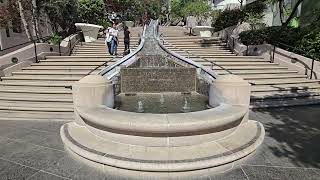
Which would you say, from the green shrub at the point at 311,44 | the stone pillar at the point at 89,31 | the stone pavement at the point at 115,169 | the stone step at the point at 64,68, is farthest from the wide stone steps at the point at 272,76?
the stone pillar at the point at 89,31

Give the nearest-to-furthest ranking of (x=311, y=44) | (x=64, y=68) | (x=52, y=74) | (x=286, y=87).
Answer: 1. (x=286, y=87)
2. (x=52, y=74)
3. (x=64, y=68)
4. (x=311, y=44)

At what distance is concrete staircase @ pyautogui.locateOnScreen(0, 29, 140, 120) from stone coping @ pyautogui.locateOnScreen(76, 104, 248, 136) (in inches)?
116

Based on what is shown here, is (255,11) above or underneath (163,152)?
above

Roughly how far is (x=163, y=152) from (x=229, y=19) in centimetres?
1955

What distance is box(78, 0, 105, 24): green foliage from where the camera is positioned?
2320cm

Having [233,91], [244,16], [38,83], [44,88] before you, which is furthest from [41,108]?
[244,16]

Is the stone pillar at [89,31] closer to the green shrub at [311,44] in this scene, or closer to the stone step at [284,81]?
the stone step at [284,81]

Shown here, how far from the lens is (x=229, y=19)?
73.6 feet

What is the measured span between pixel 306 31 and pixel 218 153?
1204 centimetres

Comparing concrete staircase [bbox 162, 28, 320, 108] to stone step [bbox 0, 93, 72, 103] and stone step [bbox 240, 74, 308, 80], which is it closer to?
stone step [bbox 240, 74, 308, 80]

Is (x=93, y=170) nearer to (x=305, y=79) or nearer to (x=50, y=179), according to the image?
(x=50, y=179)

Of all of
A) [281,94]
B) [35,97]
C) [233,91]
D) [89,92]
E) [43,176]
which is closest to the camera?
[43,176]

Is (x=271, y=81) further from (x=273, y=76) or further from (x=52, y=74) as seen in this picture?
(x=52, y=74)

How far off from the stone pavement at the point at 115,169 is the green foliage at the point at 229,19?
15782mm
